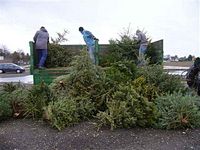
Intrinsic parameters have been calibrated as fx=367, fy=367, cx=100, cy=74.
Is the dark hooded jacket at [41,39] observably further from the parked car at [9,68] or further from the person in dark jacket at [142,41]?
the parked car at [9,68]

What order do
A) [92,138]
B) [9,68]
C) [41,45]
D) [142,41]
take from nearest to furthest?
1. [92,138]
2. [41,45]
3. [142,41]
4. [9,68]

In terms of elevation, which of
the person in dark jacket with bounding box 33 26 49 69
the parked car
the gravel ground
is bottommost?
the parked car

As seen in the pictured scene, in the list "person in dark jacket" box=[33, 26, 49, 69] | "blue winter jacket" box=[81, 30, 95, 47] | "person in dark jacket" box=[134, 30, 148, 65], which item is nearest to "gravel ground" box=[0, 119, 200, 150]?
"person in dark jacket" box=[33, 26, 49, 69]

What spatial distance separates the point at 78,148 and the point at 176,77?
3.31 metres

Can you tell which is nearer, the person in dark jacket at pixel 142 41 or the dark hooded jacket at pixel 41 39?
the dark hooded jacket at pixel 41 39

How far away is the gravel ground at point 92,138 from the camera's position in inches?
230

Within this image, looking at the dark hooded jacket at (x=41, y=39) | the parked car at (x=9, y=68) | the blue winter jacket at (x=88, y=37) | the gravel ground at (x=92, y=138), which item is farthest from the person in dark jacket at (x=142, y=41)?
the parked car at (x=9, y=68)

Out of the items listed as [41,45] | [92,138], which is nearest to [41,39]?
[41,45]

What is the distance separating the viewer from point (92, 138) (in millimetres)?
6141

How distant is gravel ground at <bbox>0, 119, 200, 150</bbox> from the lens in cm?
584

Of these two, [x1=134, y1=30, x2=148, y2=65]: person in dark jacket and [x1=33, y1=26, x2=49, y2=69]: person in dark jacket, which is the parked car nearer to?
[x1=33, y1=26, x2=49, y2=69]: person in dark jacket

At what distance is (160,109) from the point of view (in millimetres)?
6887

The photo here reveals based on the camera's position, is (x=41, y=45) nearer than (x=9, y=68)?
Yes

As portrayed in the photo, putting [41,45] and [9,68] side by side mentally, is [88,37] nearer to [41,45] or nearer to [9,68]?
[41,45]
